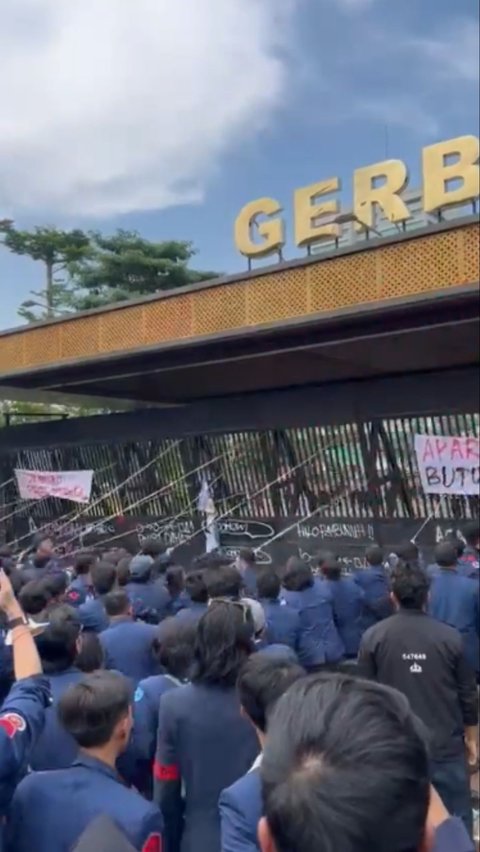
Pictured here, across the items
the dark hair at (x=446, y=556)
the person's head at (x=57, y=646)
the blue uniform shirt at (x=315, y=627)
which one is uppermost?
the person's head at (x=57, y=646)

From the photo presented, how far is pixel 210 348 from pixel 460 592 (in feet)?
20.9

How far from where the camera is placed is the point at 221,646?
2574 mm

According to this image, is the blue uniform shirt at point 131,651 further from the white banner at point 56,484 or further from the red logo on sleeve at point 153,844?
the white banner at point 56,484

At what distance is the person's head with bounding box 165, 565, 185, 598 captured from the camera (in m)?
5.79

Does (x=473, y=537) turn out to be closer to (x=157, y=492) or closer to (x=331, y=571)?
(x=331, y=571)

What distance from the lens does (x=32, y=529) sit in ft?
53.3

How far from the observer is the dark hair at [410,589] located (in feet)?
11.3

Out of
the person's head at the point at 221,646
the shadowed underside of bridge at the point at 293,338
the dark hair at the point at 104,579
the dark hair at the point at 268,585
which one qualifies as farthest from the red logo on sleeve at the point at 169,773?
the shadowed underside of bridge at the point at 293,338

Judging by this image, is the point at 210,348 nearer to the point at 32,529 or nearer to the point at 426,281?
the point at 426,281

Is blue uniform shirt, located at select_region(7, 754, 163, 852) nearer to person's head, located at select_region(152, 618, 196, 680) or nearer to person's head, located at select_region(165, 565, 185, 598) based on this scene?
person's head, located at select_region(152, 618, 196, 680)

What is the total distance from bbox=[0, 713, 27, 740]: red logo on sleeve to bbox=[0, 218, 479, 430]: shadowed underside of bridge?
6.84 m

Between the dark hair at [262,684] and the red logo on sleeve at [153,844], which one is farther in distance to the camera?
the dark hair at [262,684]

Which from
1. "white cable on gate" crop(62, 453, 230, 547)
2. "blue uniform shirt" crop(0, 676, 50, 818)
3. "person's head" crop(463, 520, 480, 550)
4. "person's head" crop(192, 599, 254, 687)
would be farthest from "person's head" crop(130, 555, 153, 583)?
"white cable on gate" crop(62, 453, 230, 547)

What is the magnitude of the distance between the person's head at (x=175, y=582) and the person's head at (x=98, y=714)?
3.55 meters
